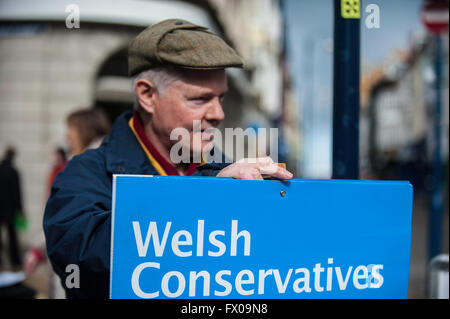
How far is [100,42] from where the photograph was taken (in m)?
10.0

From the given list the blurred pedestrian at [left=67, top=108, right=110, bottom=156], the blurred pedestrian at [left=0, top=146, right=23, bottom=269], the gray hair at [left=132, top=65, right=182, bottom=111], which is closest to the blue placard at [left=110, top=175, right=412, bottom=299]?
the gray hair at [left=132, top=65, right=182, bottom=111]

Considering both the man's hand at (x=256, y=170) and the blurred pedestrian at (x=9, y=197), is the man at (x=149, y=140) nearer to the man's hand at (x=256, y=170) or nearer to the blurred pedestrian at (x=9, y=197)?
the man's hand at (x=256, y=170)

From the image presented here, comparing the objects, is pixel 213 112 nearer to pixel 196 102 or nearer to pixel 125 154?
pixel 196 102

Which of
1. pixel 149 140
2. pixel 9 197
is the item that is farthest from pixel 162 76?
pixel 9 197

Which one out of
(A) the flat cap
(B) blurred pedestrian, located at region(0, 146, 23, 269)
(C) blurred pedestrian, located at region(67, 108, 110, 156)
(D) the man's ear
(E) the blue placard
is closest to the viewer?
(E) the blue placard

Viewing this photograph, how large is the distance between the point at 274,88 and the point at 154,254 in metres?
43.1

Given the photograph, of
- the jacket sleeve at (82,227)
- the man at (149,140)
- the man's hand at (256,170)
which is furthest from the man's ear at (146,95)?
the man's hand at (256,170)

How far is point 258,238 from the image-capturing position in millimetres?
1304

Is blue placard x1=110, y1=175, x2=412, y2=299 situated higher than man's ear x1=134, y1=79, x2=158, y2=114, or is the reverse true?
man's ear x1=134, y1=79, x2=158, y2=114

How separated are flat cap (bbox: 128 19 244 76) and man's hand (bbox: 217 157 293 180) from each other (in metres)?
0.33

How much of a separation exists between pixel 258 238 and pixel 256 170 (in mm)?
174

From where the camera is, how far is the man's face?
1527mm

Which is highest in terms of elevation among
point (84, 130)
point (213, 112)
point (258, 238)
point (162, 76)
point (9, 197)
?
point (162, 76)

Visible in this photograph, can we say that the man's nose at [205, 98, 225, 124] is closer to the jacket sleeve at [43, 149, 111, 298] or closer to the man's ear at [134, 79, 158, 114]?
the man's ear at [134, 79, 158, 114]
